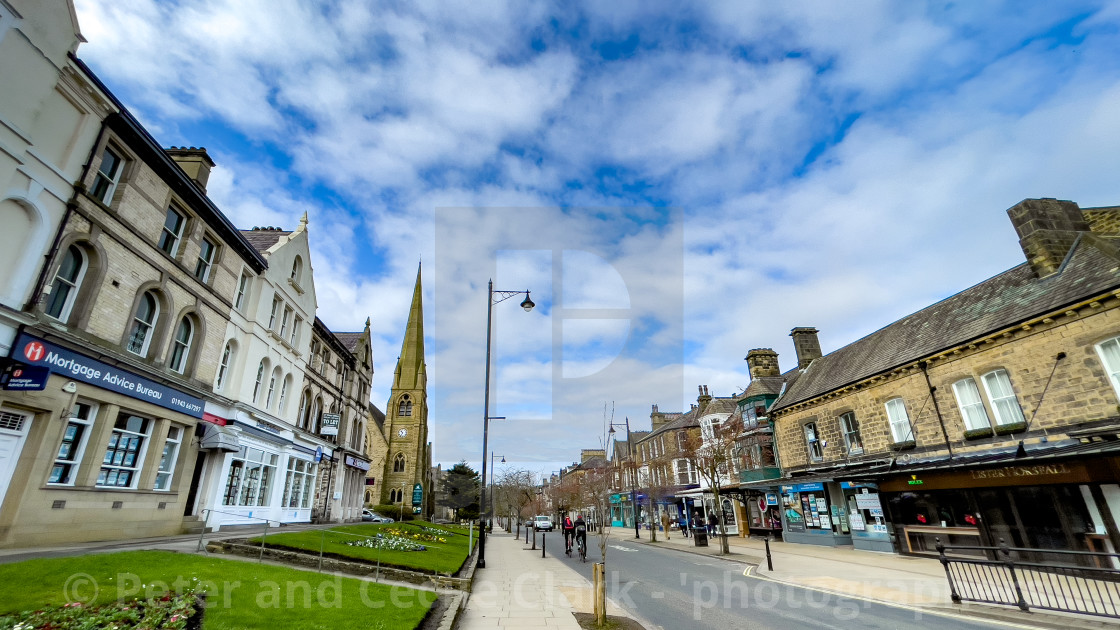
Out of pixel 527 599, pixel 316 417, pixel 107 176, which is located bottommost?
pixel 527 599

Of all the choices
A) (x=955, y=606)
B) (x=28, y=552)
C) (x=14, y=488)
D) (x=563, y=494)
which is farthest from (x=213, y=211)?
(x=563, y=494)

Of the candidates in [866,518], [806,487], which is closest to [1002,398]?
[866,518]

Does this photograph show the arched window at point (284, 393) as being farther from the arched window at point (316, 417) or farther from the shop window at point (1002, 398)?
the shop window at point (1002, 398)

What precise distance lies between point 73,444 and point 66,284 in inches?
166

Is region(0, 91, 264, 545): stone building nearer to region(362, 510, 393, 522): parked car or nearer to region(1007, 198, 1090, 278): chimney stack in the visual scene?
region(362, 510, 393, 522): parked car

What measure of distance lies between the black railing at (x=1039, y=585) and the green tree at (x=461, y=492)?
2816 cm

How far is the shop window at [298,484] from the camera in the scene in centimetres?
2494

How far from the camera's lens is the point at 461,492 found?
41.3 metres

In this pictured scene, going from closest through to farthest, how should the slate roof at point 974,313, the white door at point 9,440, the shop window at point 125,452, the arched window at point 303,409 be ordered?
1. the white door at point 9,440
2. the shop window at point 125,452
3. the slate roof at point 974,313
4. the arched window at point 303,409

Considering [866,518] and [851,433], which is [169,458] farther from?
[866,518]

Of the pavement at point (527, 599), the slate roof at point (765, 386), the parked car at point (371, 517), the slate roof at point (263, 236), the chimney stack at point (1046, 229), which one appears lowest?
the pavement at point (527, 599)

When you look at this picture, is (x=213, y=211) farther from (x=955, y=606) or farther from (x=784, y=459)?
(x=784, y=459)

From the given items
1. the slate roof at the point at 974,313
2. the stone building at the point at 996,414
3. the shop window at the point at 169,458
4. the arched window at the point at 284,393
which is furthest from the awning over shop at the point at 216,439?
the slate roof at the point at 974,313

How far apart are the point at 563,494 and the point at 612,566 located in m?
48.1
